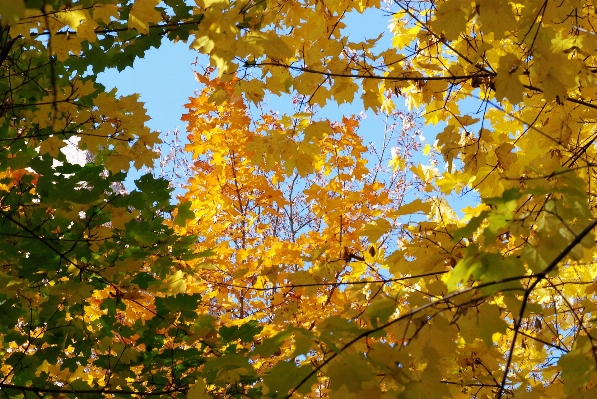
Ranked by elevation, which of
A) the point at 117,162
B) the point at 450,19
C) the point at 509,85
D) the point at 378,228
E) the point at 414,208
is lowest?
the point at 378,228

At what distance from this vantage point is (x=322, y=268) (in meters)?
3.22

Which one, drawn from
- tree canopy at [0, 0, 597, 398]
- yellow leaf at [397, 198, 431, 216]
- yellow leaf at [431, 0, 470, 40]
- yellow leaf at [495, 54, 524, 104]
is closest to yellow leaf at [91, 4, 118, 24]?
tree canopy at [0, 0, 597, 398]

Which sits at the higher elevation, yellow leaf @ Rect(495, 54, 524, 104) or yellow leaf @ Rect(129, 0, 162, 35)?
yellow leaf @ Rect(129, 0, 162, 35)

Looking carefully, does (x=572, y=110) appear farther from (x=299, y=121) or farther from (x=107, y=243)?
(x=107, y=243)

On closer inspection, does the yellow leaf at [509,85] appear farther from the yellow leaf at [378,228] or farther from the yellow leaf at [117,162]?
the yellow leaf at [117,162]

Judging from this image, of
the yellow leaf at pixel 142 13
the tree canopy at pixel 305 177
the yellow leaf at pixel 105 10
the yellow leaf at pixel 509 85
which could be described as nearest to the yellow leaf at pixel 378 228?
the tree canopy at pixel 305 177

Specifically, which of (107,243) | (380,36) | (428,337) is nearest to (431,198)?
(380,36)

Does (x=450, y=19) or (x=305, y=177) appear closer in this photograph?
(x=450, y=19)

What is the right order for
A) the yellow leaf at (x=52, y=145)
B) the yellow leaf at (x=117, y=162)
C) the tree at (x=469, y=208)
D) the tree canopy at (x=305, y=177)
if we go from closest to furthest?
the tree at (x=469, y=208), the tree canopy at (x=305, y=177), the yellow leaf at (x=52, y=145), the yellow leaf at (x=117, y=162)

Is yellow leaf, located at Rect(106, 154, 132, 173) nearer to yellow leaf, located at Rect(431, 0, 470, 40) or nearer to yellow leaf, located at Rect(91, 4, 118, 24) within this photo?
yellow leaf, located at Rect(91, 4, 118, 24)

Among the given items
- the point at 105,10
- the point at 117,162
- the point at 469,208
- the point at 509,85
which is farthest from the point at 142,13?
the point at 469,208

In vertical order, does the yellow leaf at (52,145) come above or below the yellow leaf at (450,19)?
above

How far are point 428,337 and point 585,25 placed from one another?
7.98 feet

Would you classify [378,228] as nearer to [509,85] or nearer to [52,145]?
[509,85]
